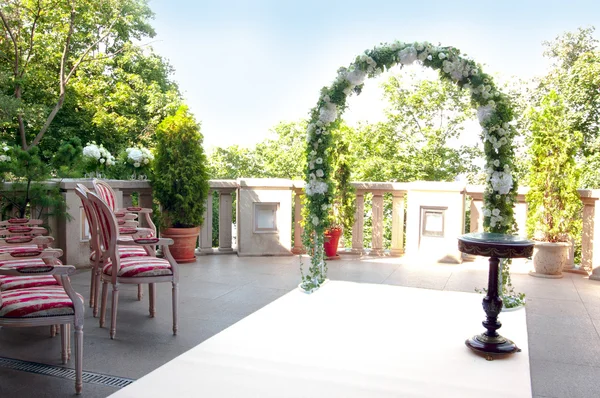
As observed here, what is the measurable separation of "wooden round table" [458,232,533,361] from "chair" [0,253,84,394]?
8.40 feet

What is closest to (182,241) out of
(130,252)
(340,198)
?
(340,198)

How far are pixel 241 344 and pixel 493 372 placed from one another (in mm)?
1677

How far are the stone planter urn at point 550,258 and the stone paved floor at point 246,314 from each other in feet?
0.55

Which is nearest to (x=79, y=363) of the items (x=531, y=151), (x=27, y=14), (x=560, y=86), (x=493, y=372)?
(x=493, y=372)

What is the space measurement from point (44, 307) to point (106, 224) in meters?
1.16

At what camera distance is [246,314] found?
15.0ft

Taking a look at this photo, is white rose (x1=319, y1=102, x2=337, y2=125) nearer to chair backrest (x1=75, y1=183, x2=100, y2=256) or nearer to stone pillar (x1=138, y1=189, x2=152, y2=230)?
chair backrest (x1=75, y1=183, x2=100, y2=256)

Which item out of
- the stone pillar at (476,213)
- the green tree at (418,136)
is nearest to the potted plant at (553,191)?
the stone pillar at (476,213)

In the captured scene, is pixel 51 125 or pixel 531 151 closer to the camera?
pixel 531 151

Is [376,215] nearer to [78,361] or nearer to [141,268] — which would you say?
[141,268]

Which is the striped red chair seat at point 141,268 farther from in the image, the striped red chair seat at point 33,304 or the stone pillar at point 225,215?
the stone pillar at point 225,215

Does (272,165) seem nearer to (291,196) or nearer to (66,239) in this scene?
(291,196)

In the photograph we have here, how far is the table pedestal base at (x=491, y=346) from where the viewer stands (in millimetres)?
3562

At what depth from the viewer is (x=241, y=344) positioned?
3670mm
